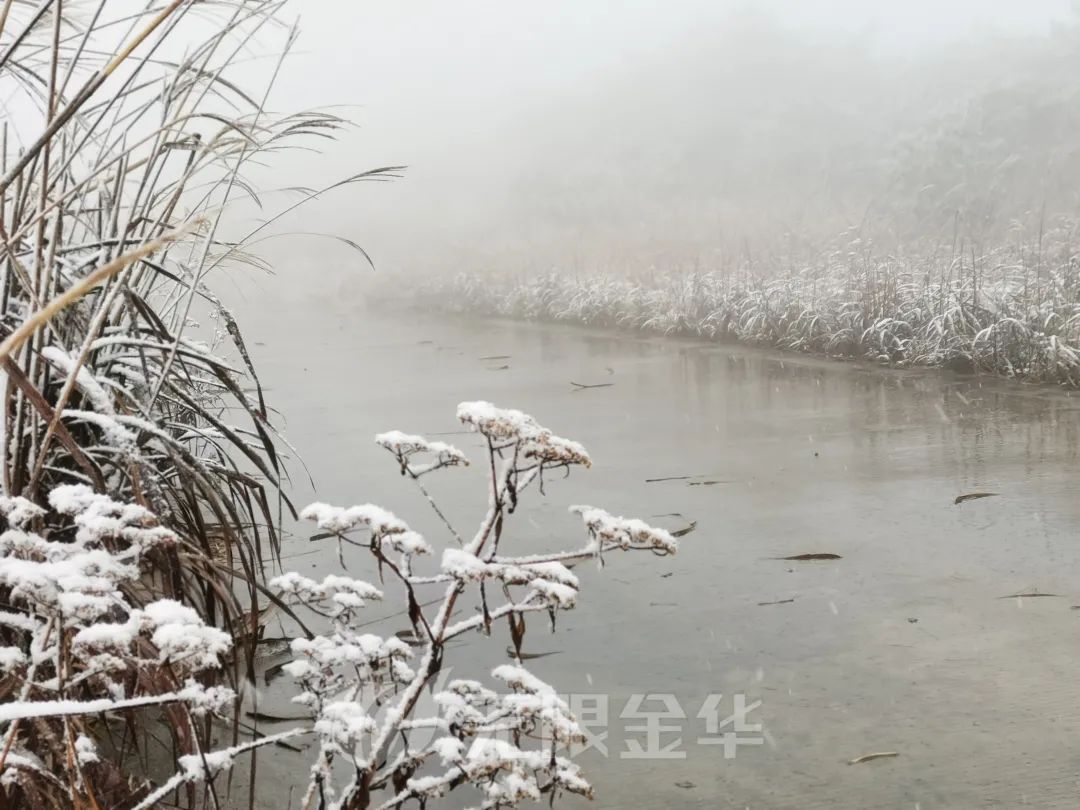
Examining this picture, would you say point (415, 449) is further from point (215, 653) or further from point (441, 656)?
point (215, 653)

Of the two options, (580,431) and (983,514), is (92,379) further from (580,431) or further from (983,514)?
(580,431)

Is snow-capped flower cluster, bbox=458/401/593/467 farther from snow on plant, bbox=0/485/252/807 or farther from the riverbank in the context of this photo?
the riverbank

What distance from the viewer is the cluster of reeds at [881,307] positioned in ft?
18.6

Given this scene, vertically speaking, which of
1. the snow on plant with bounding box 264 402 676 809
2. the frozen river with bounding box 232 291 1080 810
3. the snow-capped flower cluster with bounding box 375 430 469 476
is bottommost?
the frozen river with bounding box 232 291 1080 810

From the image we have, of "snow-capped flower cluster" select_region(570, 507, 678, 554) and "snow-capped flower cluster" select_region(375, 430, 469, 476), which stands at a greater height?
"snow-capped flower cluster" select_region(375, 430, 469, 476)

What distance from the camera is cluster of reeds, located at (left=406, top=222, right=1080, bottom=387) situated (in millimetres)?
5680

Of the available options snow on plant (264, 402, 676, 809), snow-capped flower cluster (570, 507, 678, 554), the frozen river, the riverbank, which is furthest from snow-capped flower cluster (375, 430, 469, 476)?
the riverbank

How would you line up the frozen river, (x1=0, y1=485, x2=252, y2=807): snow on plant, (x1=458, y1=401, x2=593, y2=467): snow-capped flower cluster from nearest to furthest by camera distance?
(x1=0, y1=485, x2=252, y2=807): snow on plant, (x1=458, y1=401, x2=593, y2=467): snow-capped flower cluster, the frozen river

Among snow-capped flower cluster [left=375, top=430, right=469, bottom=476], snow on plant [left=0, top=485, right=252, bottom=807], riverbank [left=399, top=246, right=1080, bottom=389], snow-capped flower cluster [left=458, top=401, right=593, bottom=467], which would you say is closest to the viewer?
snow on plant [left=0, top=485, right=252, bottom=807]

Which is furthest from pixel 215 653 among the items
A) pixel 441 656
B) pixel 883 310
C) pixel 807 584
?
pixel 883 310

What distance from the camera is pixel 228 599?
1.47 metres

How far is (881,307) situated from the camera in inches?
272

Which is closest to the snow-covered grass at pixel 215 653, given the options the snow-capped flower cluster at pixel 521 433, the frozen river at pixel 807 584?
the snow-capped flower cluster at pixel 521 433

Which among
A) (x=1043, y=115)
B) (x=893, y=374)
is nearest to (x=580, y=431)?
(x=893, y=374)
